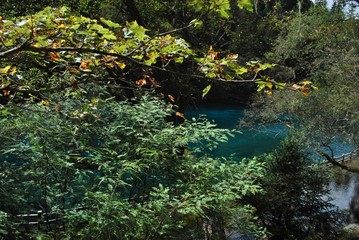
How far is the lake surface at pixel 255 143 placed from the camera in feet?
47.9

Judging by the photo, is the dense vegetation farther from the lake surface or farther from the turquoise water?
the turquoise water

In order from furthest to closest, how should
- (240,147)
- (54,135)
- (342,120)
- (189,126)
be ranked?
1. (240,147)
2. (342,120)
3. (189,126)
4. (54,135)

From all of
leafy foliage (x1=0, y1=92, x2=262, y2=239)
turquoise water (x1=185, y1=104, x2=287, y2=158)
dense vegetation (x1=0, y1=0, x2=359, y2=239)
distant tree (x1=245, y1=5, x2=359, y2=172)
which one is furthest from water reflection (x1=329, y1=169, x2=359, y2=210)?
leafy foliage (x1=0, y1=92, x2=262, y2=239)

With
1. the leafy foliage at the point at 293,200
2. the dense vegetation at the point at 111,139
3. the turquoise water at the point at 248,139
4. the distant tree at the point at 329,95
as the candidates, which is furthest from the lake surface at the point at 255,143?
the leafy foliage at the point at 293,200

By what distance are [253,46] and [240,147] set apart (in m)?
10.0

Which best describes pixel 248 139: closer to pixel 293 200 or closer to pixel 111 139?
pixel 293 200

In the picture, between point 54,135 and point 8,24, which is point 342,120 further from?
point 8,24

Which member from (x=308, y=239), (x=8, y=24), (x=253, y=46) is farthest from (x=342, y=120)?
(x=253, y=46)

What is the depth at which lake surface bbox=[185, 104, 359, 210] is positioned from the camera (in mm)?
14596

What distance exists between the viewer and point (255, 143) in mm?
23375

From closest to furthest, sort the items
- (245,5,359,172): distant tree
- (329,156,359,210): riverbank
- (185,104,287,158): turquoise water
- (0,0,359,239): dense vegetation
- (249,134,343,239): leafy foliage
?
(0,0,359,239): dense vegetation, (249,134,343,239): leafy foliage, (245,5,359,172): distant tree, (329,156,359,210): riverbank, (185,104,287,158): turquoise water

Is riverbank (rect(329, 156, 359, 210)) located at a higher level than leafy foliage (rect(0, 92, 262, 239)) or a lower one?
lower

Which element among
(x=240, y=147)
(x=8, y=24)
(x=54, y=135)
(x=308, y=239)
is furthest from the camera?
(x=240, y=147)

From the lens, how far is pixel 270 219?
32.3 ft
